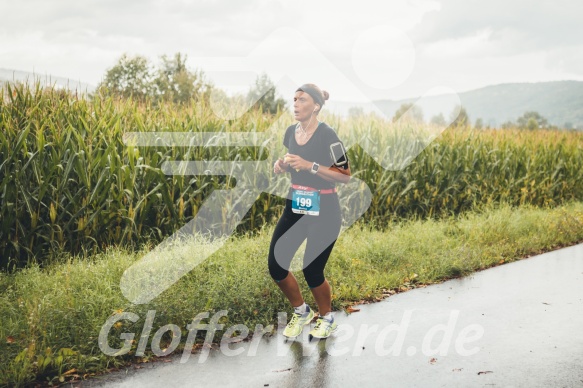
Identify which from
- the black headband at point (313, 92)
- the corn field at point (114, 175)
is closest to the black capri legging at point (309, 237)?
the black headband at point (313, 92)

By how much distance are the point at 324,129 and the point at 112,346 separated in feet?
8.39

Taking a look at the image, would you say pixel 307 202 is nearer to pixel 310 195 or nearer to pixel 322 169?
pixel 310 195

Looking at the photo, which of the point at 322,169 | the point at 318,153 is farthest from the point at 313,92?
the point at 322,169

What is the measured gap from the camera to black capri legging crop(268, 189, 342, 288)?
5113 mm

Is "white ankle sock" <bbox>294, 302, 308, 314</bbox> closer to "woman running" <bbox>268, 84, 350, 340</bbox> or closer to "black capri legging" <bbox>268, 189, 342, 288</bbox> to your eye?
"woman running" <bbox>268, 84, 350, 340</bbox>

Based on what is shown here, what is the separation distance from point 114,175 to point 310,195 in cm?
362

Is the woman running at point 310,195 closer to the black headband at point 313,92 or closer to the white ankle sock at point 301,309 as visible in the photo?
the black headband at point 313,92

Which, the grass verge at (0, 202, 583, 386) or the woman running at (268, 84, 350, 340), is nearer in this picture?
the grass verge at (0, 202, 583, 386)

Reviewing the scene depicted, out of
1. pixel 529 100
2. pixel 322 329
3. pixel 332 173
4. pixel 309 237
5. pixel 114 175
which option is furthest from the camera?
pixel 529 100

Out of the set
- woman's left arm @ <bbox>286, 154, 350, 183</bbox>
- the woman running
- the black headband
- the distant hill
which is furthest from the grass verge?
the distant hill

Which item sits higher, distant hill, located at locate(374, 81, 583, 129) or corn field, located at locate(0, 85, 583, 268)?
distant hill, located at locate(374, 81, 583, 129)

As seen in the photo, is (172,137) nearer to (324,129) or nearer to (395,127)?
Answer: (324,129)

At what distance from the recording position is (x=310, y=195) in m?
5.05

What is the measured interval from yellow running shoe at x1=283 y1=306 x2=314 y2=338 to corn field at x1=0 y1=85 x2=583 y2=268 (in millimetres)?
3108
